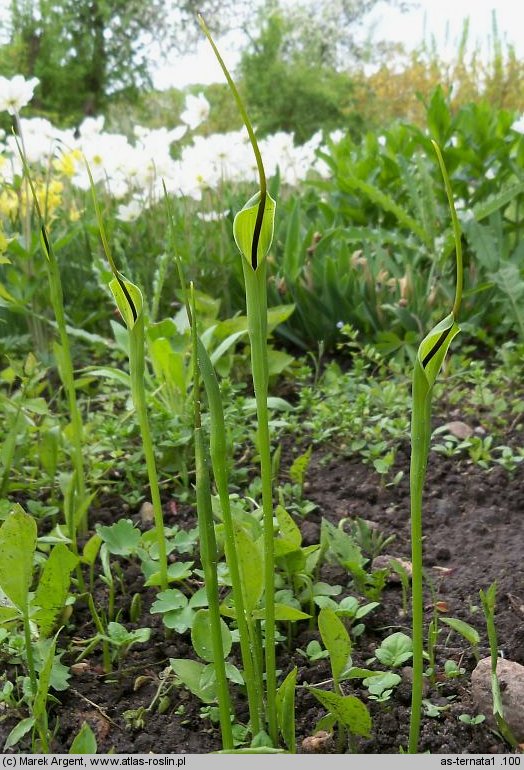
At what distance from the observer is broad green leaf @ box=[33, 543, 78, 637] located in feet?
3.02

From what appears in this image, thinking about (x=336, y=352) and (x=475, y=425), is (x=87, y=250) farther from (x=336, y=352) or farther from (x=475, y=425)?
(x=475, y=425)

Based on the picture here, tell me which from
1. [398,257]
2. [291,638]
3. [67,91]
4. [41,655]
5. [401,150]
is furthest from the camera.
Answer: [67,91]

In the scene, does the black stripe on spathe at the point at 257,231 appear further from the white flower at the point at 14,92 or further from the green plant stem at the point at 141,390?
the white flower at the point at 14,92

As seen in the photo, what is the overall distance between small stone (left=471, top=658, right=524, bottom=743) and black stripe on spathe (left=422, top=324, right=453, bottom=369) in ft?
1.56

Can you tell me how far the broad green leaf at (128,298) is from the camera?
0.78 m

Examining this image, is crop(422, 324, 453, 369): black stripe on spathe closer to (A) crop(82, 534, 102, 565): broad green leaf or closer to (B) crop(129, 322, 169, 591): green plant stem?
(B) crop(129, 322, 169, 591): green plant stem

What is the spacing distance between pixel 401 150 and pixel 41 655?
110 inches

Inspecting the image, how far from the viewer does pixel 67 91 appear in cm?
1330

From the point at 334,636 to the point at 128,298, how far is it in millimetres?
429

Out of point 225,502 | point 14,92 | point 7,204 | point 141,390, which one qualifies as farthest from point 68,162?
point 225,502

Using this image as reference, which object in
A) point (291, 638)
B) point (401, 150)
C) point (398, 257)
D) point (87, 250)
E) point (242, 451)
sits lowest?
point (291, 638)

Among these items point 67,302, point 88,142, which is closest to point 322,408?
point 67,302

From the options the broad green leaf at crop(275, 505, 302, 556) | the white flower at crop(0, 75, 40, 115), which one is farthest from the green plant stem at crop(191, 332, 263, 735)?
the white flower at crop(0, 75, 40, 115)

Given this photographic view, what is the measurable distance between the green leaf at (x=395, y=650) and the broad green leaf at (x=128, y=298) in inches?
21.0
